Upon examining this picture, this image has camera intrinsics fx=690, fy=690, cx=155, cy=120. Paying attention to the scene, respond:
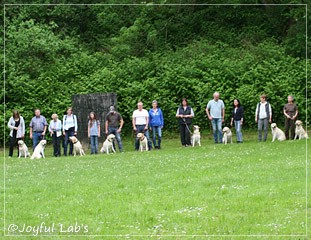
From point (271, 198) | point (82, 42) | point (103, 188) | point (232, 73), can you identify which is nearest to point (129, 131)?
point (232, 73)

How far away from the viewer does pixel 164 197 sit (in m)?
13.2

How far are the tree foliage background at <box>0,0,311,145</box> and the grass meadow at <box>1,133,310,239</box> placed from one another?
37.1ft

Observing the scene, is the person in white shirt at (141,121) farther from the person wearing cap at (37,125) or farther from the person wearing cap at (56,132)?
the person wearing cap at (37,125)

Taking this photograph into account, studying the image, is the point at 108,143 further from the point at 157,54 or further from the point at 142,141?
the point at 157,54

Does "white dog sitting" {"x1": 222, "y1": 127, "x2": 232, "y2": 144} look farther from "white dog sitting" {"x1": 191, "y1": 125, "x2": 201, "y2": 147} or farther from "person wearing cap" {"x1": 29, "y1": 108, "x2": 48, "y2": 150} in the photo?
"person wearing cap" {"x1": 29, "y1": 108, "x2": 48, "y2": 150}

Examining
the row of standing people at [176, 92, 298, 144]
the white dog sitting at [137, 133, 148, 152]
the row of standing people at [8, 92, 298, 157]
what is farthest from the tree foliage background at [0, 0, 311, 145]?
the white dog sitting at [137, 133, 148, 152]

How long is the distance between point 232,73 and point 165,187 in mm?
18413

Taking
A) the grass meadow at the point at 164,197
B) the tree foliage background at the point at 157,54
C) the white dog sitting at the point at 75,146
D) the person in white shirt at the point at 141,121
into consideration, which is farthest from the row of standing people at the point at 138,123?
the tree foliage background at the point at 157,54

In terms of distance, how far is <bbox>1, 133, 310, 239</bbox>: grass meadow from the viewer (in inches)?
416

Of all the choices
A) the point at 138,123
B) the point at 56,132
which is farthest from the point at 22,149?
the point at 138,123

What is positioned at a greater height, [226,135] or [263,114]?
[263,114]

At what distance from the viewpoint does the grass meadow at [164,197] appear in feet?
34.7

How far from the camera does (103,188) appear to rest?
47.9ft

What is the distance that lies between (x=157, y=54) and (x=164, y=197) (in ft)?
75.9
